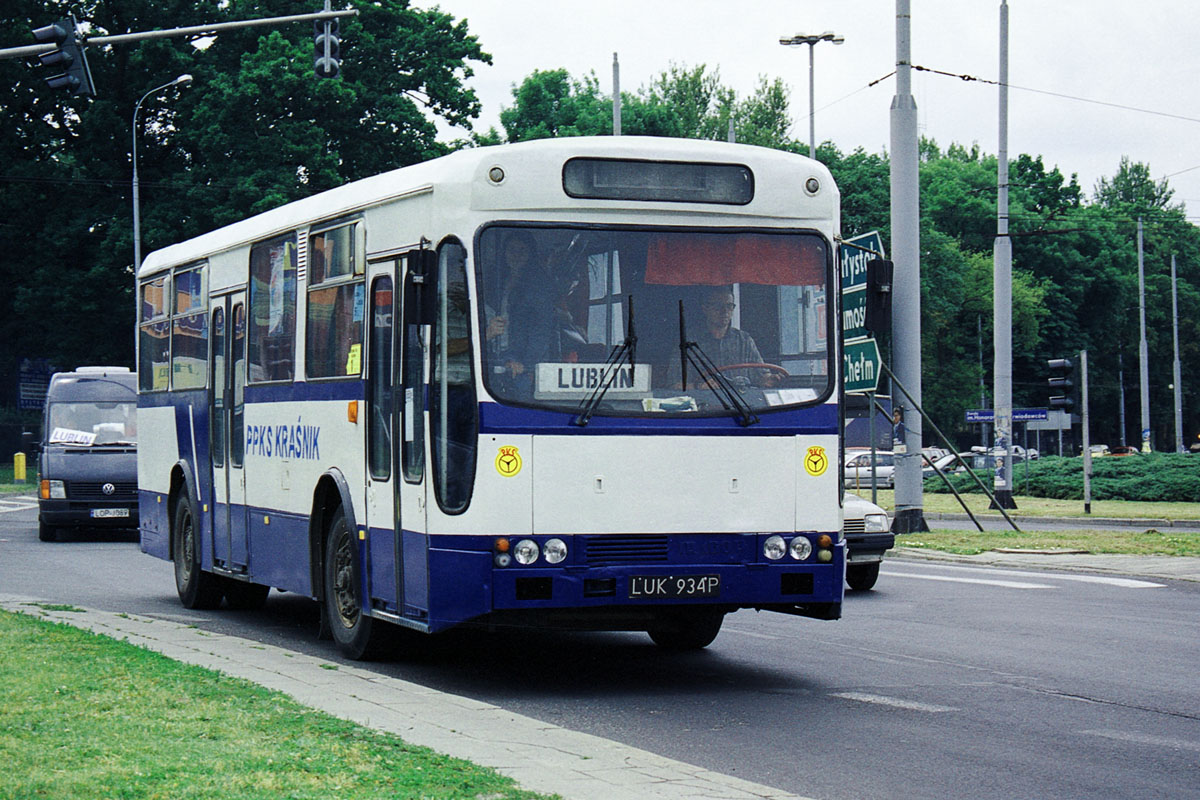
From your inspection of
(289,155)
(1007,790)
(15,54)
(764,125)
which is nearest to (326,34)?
(15,54)

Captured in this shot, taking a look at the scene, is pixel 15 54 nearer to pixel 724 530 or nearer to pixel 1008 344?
pixel 724 530

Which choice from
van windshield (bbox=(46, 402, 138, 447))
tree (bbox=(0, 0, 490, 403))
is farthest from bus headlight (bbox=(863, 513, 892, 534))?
tree (bbox=(0, 0, 490, 403))

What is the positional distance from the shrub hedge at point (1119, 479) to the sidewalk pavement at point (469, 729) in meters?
31.2

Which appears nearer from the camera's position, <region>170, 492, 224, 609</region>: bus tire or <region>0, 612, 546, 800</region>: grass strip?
<region>0, 612, 546, 800</region>: grass strip

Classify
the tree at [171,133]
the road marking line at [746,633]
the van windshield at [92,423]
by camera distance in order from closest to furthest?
the road marking line at [746,633] → the van windshield at [92,423] → the tree at [171,133]

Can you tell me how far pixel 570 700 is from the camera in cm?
990

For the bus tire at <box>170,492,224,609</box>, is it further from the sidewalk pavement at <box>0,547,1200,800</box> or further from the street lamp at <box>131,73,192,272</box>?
the street lamp at <box>131,73,192,272</box>

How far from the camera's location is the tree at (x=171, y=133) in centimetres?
4678

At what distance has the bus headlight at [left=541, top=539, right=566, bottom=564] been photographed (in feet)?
31.9

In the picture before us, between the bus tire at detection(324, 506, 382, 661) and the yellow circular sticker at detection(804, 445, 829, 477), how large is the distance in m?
3.00

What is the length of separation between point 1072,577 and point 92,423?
15.5 m

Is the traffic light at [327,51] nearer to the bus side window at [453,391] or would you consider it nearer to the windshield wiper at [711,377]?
the bus side window at [453,391]

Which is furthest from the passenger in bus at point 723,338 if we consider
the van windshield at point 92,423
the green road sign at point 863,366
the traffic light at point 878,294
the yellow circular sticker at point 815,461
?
the van windshield at point 92,423

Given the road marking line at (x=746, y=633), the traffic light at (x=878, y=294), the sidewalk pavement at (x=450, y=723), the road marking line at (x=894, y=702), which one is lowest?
the road marking line at (x=746, y=633)
